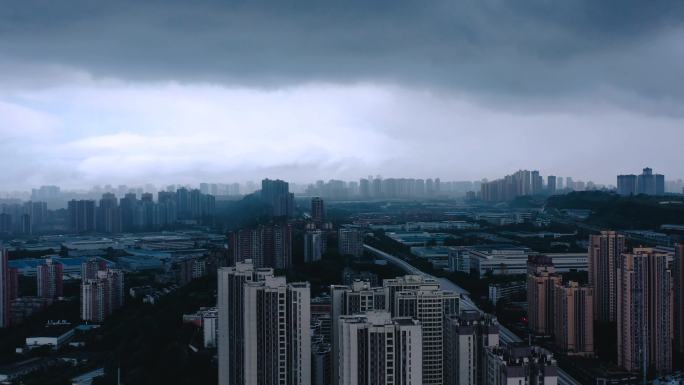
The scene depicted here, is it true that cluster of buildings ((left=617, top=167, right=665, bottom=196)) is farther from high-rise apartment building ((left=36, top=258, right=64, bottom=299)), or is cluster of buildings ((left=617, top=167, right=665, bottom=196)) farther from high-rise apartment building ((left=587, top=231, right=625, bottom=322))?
high-rise apartment building ((left=36, top=258, right=64, bottom=299))

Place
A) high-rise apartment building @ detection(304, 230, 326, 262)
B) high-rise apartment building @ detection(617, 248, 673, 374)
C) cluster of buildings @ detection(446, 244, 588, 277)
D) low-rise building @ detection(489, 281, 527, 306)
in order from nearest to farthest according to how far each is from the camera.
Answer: high-rise apartment building @ detection(617, 248, 673, 374) → low-rise building @ detection(489, 281, 527, 306) → cluster of buildings @ detection(446, 244, 588, 277) → high-rise apartment building @ detection(304, 230, 326, 262)

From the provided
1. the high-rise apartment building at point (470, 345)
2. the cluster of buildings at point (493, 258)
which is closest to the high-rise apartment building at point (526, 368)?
the high-rise apartment building at point (470, 345)

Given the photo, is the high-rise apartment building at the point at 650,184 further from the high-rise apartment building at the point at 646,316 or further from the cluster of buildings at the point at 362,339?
the cluster of buildings at the point at 362,339

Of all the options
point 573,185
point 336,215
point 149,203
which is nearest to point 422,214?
point 336,215

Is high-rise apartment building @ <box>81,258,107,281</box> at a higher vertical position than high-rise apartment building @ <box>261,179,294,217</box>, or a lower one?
lower

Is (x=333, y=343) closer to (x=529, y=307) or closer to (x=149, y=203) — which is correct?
(x=529, y=307)

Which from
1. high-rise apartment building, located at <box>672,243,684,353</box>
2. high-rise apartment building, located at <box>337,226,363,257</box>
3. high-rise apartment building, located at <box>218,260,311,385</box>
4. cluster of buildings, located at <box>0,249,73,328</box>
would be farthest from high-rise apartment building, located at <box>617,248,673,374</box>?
cluster of buildings, located at <box>0,249,73,328</box>

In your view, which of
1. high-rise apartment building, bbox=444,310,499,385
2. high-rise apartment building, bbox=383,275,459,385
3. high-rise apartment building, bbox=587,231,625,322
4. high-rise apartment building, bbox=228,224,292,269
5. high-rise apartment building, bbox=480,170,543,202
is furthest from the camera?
high-rise apartment building, bbox=480,170,543,202

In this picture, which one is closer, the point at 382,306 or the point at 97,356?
the point at 382,306
